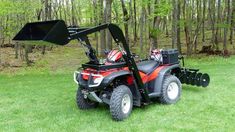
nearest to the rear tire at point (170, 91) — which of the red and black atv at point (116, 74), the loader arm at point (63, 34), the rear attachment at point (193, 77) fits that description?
the red and black atv at point (116, 74)

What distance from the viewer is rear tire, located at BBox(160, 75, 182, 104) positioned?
21.4 feet

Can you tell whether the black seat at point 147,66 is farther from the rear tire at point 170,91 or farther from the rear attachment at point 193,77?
the rear attachment at point 193,77

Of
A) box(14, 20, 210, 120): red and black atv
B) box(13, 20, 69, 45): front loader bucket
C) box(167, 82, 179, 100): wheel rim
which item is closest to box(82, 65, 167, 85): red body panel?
box(14, 20, 210, 120): red and black atv

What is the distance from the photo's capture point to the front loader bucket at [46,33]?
483cm

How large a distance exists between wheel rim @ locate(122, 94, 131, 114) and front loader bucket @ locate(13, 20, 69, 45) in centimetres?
149

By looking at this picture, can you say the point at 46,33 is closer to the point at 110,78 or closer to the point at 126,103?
the point at 110,78

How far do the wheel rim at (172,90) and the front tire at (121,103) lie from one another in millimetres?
1128

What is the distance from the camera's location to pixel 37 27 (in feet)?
17.4

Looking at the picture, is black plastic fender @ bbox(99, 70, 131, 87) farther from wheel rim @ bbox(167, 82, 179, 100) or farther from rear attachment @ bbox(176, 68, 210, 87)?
rear attachment @ bbox(176, 68, 210, 87)

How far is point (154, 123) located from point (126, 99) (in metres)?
0.66

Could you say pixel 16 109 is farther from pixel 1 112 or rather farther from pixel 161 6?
pixel 161 6

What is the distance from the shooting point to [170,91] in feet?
22.2

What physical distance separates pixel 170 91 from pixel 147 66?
2.43 ft

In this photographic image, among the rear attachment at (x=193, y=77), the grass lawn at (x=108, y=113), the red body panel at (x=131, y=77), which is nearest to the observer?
the grass lawn at (x=108, y=113)
